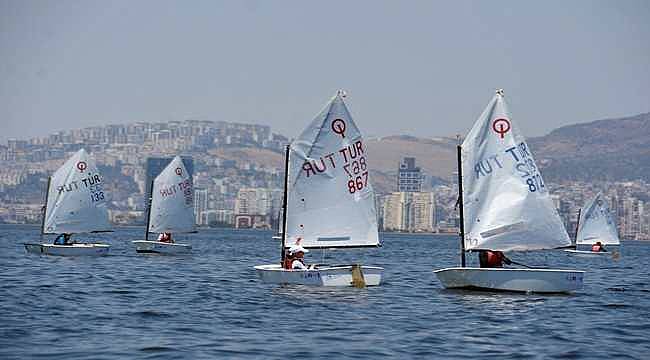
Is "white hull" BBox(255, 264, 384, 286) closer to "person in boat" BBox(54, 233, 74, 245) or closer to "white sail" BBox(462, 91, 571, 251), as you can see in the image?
"white sail" BBox(462, 91, 571, 251)

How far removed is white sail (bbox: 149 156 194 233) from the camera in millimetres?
86500

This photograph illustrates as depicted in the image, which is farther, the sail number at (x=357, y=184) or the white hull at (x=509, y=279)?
the sail number at (x=357, y=184)

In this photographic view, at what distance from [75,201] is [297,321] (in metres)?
43.6

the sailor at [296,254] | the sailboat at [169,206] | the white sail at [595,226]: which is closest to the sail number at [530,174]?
the sailor at [296,254]

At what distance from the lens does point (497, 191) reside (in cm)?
4738

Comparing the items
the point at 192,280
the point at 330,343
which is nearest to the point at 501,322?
the point at 330,343

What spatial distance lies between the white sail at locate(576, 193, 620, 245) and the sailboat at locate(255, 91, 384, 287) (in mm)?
69197

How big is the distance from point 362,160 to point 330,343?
1991cm

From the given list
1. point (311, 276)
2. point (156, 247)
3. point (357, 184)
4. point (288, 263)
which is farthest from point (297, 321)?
point (156, 247)

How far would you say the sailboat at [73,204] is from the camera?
7556 cm

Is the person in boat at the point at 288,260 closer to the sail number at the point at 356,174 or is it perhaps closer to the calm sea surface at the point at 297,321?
the calm sea surface at the point at 297,321

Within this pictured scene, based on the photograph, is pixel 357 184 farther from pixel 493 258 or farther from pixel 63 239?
pixel 63 239

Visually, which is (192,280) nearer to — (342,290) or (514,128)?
(342,290)

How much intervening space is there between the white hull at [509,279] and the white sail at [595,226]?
70.6 metres
